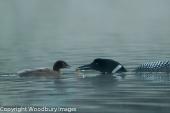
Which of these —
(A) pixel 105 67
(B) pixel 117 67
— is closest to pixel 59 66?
(A) pixel 105 67

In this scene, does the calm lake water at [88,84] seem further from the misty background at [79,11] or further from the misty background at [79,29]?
the misty background at [79,11]

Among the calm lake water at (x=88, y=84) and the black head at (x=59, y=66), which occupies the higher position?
the black head at (x=59, y=66)

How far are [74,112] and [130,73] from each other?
19.1 feet

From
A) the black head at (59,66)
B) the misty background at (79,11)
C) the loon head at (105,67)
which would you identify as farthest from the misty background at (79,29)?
the loon head at (105,67)

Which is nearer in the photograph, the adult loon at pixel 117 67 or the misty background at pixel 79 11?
the adult loon at pixel 117 67

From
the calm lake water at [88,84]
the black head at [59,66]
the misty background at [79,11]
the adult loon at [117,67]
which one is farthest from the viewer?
the misty background at [79,11]

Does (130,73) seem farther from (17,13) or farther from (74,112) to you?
(17,13)

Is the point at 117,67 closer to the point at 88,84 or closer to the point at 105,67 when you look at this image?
the point at 105,67

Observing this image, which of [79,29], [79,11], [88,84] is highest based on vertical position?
[88,84]

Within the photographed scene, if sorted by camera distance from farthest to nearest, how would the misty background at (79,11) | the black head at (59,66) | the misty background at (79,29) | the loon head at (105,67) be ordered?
the misty background at (79,11) < the misty background at (79,29) < the black head at (59,66) < the loon head at (105,67)

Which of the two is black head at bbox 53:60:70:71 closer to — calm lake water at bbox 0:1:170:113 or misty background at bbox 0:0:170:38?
calm lake water at bbox 0:1:170:113

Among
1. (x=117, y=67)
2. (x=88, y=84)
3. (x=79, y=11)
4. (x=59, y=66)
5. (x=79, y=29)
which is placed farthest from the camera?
(x=79, y=11)

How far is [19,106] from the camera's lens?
1430 centimetres

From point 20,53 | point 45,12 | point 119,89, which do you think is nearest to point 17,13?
point 45,12
